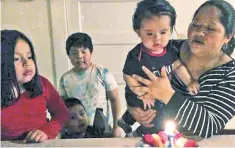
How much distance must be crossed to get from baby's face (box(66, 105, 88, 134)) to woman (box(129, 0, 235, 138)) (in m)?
0.18

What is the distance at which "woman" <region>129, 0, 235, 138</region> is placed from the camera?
1048 millimetres

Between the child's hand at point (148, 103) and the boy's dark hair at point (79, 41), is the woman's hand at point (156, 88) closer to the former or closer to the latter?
the child's hand at point (148, 103)

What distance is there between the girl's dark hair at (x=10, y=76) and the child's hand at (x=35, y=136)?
0.43 ft

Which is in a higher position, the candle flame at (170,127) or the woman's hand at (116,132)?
the candle flame at (170,127)

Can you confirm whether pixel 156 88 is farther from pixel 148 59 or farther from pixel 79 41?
pixel 79 41

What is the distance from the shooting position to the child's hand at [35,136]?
1.12m

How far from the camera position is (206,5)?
1.05 metres

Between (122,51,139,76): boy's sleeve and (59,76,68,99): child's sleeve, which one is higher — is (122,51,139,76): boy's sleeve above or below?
above

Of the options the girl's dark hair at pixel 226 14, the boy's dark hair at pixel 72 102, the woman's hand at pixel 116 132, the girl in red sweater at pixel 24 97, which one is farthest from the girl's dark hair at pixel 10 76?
the girl's dark hair at pixel 226 14

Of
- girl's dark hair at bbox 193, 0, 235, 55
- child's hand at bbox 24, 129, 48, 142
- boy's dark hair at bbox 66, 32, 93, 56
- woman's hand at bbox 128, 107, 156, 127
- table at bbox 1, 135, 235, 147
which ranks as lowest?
table at bbox 1, 135, 235, 147

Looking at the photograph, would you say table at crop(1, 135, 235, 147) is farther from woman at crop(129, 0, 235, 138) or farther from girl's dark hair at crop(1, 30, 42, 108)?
girl's dark hair at crop(1, 30, 42, 108)

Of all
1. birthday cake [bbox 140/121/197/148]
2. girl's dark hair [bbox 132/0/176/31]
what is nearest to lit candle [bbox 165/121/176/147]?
birthday cake [bbox 140/121/197/148]

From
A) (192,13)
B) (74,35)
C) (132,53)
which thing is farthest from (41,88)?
(192,13)

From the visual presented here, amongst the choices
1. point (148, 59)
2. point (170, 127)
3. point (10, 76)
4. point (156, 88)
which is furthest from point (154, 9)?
point (10, 76)
